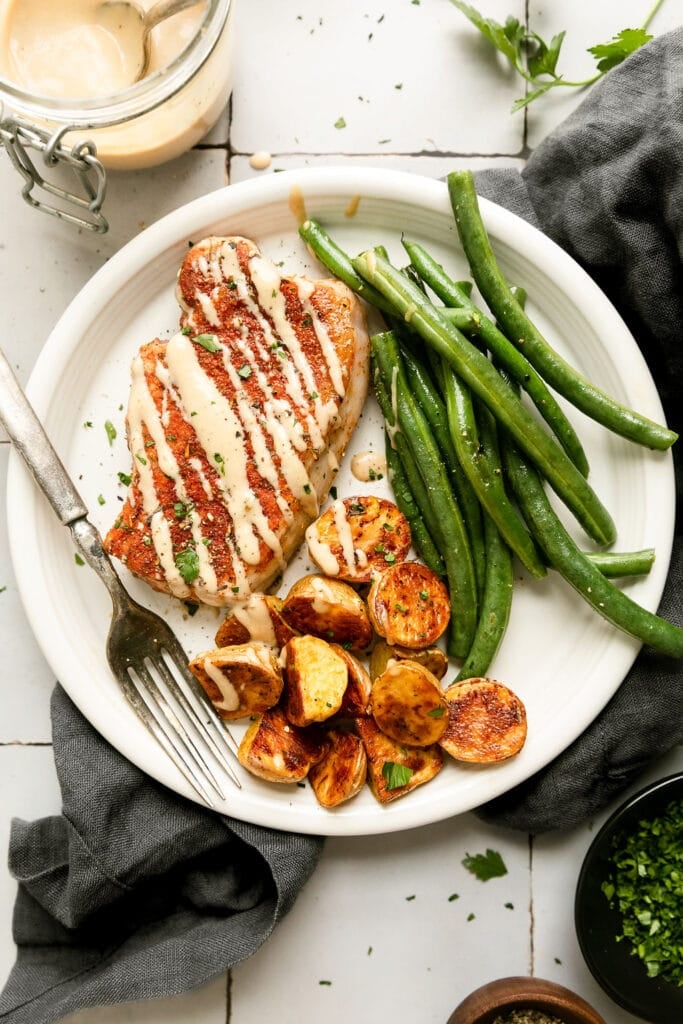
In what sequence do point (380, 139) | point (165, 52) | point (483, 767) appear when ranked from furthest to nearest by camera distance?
point (380, 139)
point (483, 767)
point (165, 52)

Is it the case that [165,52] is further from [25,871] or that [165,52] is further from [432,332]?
[25,871]

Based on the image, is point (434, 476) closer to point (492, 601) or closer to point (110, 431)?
point (492, 601)

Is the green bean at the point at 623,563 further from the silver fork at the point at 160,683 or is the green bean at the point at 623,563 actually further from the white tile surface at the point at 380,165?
the silver fork at the point at 160,683

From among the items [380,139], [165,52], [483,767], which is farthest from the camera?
[380,139]

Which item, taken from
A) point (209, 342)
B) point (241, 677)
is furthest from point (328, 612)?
point (209, 342)

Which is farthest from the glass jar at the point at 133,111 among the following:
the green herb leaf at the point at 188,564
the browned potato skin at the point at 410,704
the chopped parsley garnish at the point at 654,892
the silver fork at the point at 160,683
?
the chopped parsley garnish at the point at 654,892

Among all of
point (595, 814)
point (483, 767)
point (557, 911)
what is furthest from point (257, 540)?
point (557, 911)
